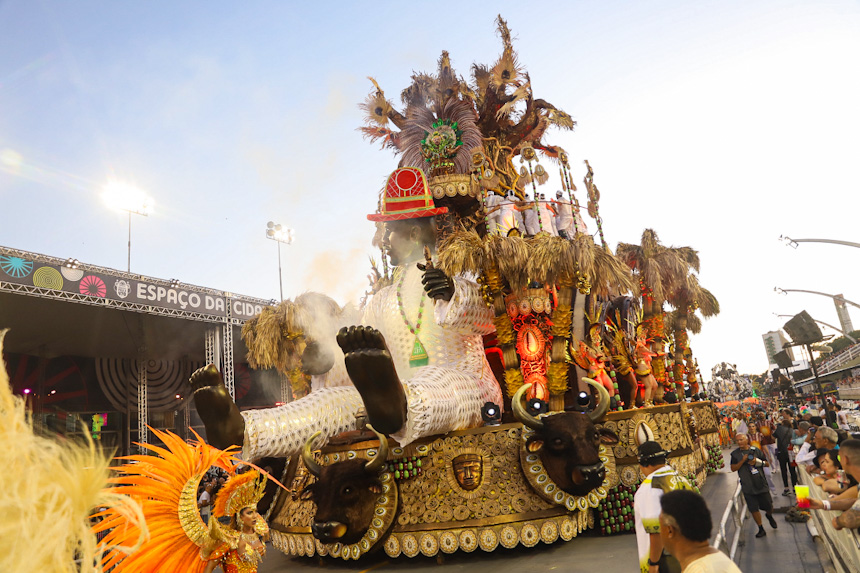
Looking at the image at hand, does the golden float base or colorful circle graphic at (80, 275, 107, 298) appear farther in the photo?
colorful circle graphic at (80, 275, 107, 298)

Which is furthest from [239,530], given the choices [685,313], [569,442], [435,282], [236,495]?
[685,313]

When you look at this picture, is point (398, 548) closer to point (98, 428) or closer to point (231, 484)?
point (231, 484)

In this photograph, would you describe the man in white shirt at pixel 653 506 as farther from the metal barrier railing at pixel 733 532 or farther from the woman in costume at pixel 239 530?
the woman in costume at pixel 239 530

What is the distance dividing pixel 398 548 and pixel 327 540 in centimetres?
96

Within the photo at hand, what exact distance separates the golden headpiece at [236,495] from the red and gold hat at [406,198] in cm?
420

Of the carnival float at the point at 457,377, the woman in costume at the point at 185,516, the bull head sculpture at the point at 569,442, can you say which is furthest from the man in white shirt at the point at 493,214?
the woman in costume at the point at 185,516

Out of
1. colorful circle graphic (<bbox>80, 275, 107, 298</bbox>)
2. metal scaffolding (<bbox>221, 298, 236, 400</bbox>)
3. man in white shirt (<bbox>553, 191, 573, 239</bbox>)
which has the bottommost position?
metal scaffolding (<bbox>221, 298, 236, 400</bbox>)

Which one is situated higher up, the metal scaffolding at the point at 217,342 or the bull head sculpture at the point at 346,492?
the metal scaffolding at the point at 217,342

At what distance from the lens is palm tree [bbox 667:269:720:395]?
10.9m

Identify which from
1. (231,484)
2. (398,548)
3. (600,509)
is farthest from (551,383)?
(231,484)

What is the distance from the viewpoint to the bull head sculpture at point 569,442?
5.77 meters

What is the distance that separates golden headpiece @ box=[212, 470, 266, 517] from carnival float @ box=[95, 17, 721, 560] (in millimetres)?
1297

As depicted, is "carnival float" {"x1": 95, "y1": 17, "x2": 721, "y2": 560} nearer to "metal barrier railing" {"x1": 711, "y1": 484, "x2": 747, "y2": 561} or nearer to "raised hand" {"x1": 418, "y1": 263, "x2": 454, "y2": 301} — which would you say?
"raised hand" {"x1": 418, "y1": 263, "x2": 454, "y2": 301}

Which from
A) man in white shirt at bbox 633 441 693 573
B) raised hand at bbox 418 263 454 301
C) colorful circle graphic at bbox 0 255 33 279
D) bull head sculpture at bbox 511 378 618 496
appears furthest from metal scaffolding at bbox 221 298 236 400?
man in white shirt at bbox 633 441 693 573
